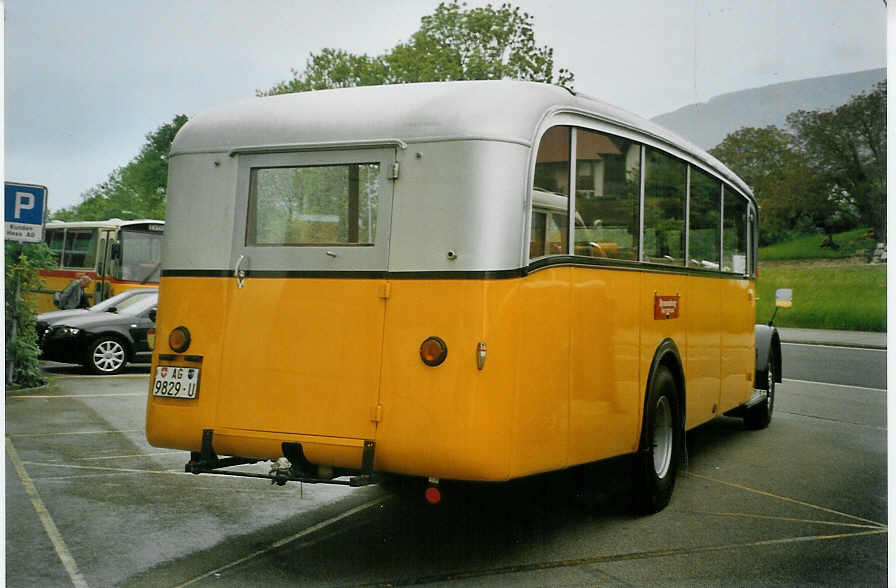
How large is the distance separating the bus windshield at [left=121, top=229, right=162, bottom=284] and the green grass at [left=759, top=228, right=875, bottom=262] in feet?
83.3

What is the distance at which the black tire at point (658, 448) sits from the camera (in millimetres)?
6637

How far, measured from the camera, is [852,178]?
41.2 meters

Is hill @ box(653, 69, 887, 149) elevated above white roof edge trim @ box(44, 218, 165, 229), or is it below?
above

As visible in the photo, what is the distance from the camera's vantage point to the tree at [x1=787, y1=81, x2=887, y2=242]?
129 ft

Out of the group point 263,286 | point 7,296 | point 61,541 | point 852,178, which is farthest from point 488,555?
point 852,178

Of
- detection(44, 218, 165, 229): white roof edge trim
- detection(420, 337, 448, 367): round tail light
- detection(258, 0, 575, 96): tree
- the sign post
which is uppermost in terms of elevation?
detection(258, 0, 575, 96): tree

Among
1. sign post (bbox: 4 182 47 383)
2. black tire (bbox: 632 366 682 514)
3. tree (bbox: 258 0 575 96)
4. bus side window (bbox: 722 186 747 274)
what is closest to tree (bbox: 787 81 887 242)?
tree (bbox: 258 0 575 96)

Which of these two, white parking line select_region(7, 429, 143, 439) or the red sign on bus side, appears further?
white parking line select_region(7, 429, 143, 439)

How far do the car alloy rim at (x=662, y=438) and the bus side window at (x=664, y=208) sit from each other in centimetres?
103

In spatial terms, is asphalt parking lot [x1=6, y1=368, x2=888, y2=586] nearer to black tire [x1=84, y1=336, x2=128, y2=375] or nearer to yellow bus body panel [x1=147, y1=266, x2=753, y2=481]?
yellow bus body panel [x1=147, y1=266, x2=753, y2=481]

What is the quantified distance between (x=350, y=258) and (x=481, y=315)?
83cm

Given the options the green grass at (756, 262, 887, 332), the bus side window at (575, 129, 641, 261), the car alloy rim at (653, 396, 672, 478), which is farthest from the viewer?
the green grass at (756, 262, 887, 332)

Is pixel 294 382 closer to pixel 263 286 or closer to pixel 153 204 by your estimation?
pixel 263 286

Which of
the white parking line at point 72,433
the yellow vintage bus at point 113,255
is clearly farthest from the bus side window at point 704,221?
the yellow vintage bus at point 113,255
